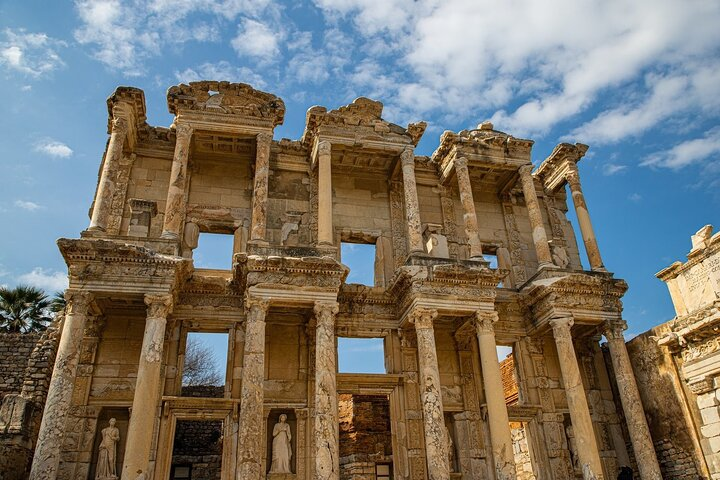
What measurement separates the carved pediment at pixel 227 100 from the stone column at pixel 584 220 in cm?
909

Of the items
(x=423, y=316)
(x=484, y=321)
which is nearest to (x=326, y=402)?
(x=423, y=316)

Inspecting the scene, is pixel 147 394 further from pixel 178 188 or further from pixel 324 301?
pixel 178 188

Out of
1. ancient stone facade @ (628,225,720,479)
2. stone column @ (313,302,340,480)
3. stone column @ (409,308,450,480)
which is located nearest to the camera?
stone column @ (313,302,340,480)

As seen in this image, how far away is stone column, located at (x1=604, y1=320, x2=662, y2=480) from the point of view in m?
13.4

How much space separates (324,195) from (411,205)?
2.37 m

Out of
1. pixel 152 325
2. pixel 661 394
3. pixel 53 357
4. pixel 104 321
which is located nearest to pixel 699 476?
pixel 661 394

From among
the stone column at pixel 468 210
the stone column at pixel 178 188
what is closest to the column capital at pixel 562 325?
the stone column at pixel 468 210

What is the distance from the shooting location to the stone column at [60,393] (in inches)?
423

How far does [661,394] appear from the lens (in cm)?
1550

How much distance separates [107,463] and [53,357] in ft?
13.7

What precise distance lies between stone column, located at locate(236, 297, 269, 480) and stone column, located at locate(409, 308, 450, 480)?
359 centimetres

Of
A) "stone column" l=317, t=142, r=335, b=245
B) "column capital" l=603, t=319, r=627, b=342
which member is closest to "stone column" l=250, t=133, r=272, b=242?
"stone column" l=317, t=142, r=335, b=245

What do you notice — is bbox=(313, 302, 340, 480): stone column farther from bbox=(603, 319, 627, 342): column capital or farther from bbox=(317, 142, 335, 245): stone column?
bbox=(603, 319, 627, 342): column capital

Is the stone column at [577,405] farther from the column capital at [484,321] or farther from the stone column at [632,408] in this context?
the column capital at [484,321]
